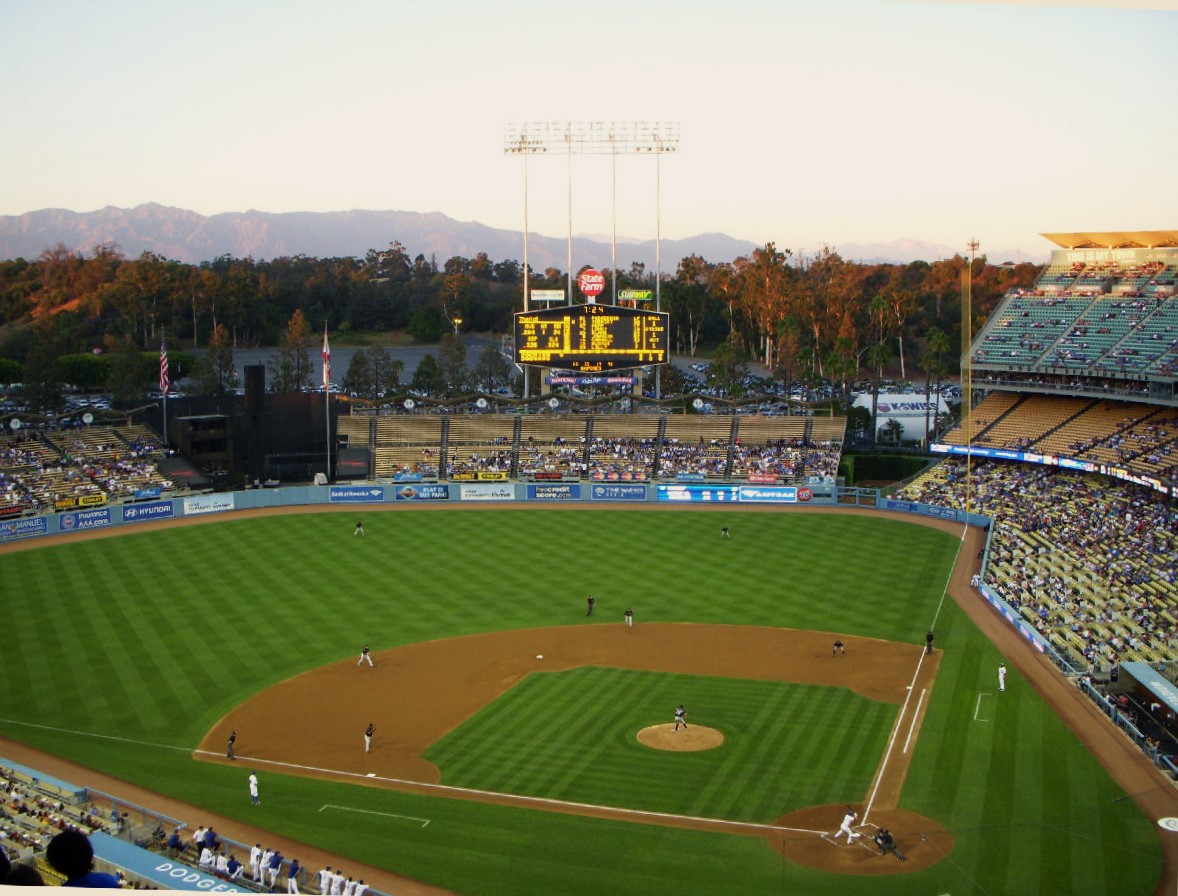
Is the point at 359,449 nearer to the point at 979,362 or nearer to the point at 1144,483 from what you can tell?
the point at 979,362

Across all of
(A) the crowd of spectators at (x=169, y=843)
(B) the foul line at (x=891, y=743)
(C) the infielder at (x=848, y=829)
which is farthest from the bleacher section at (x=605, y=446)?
(A) the crowd of spectators at (x=169, y=843)

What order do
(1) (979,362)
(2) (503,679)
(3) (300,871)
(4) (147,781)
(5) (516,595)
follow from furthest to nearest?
(1) (979,362), (5) (516,595), (2) (503,679), (4) (147,781), (3) (300,871)

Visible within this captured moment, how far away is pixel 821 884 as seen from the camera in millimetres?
22172

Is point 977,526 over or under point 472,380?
under

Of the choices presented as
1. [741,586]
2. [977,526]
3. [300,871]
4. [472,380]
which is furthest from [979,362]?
[300,871]

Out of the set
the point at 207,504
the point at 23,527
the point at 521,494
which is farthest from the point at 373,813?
the point at 521,494

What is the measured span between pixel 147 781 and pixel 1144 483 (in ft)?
142

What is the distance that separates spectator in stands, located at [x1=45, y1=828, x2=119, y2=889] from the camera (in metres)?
4.70

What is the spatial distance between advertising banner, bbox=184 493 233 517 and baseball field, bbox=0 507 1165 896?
6.82 metres

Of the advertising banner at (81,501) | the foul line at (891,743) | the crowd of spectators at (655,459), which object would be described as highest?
the crowd of spectators at (655,459)

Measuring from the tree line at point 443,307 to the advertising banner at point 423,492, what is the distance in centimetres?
2892

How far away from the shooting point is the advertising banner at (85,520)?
185 feet

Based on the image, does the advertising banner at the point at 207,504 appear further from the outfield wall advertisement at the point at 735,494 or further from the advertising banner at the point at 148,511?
the outfield wall advertisement at the point at 735,494

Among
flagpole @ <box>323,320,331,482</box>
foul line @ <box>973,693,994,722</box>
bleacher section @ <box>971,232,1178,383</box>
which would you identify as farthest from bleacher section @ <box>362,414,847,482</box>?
foul line @ <box>973,693,994,722</box>
